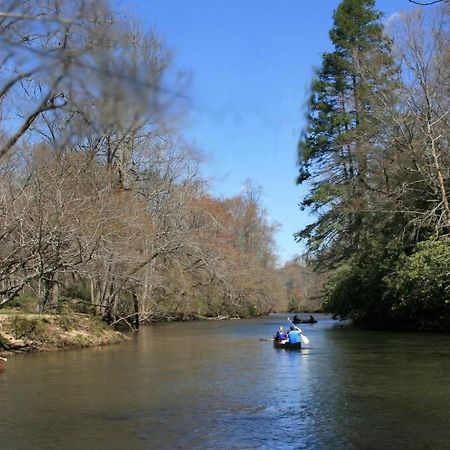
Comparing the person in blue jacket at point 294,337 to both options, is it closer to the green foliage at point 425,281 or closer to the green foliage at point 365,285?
the green foliage at point 425,281

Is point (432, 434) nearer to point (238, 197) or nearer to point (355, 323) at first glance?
point (355, 323)

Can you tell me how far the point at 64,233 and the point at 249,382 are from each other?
1008 cm

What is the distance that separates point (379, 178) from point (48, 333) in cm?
1981

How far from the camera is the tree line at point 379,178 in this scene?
2780 cm

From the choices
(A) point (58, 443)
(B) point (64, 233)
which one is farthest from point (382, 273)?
(A) point (58, 443)

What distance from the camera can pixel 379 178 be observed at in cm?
3362

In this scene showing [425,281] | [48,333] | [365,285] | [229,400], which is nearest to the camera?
[229,400]

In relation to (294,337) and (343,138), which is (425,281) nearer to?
(294,337)

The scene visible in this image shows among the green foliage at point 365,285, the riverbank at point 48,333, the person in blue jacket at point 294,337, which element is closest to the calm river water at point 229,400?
the riverbank at point 48,333

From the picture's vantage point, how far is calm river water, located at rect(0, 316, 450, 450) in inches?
377

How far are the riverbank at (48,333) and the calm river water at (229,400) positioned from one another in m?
1.49

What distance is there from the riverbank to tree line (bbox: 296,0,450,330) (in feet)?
46.8

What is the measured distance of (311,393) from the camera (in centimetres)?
1351

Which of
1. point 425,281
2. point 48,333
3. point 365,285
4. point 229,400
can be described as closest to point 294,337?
point 425,281
